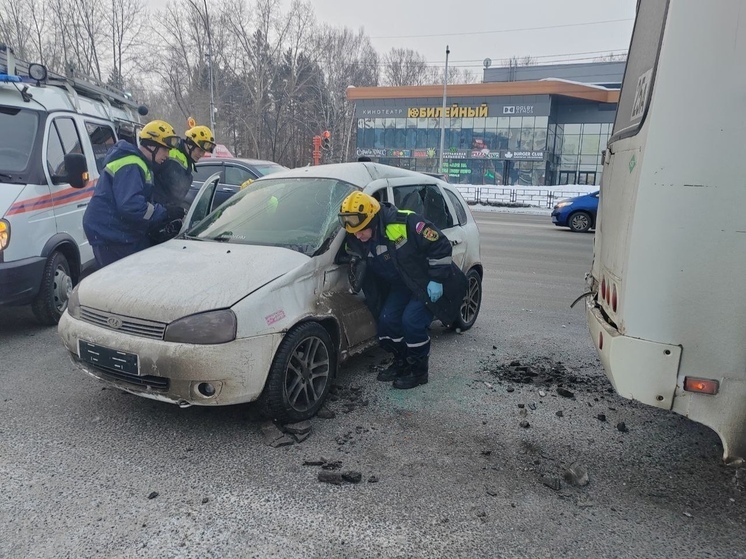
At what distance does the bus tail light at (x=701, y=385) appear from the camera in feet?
8.68

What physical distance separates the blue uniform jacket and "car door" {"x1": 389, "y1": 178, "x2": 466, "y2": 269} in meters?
2.26

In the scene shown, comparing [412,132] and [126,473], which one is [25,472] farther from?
[412,132]

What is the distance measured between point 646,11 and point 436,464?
294 centimetres

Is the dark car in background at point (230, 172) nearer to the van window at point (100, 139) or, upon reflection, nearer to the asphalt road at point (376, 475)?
the van window at point (100, 139)

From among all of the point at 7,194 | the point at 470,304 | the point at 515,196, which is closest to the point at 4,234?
the point at 7,194

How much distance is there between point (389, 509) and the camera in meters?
2.93

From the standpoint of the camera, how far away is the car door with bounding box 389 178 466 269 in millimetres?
5096

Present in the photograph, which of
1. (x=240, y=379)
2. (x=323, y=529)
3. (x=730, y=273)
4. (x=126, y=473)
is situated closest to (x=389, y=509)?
(x=323, y=529)

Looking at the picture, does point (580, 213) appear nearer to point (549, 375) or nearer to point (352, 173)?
point (549, 375)

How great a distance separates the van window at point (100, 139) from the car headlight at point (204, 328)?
4.51 metres

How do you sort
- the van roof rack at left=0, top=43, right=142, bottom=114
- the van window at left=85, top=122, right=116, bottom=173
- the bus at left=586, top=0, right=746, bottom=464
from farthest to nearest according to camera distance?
1. the van window at left=85, top=122, right=116, bottom=173
2. the van roof rack at left=0, top=43, right=142, bottom=114
3. the bus at left=586, top=0, right=746, bottom=464

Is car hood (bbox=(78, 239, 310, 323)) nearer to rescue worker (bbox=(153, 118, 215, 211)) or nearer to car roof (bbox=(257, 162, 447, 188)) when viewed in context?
car roof (bbox=(257, 162, 447, 188))

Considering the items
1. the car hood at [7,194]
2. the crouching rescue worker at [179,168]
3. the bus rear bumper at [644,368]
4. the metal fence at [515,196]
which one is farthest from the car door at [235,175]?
the metal fence at [515,196]

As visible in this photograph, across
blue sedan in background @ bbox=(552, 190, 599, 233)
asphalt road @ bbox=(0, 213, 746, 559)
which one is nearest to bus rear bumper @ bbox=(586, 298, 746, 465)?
asphalt road @ bbox=(0, 213, 746, 559)
